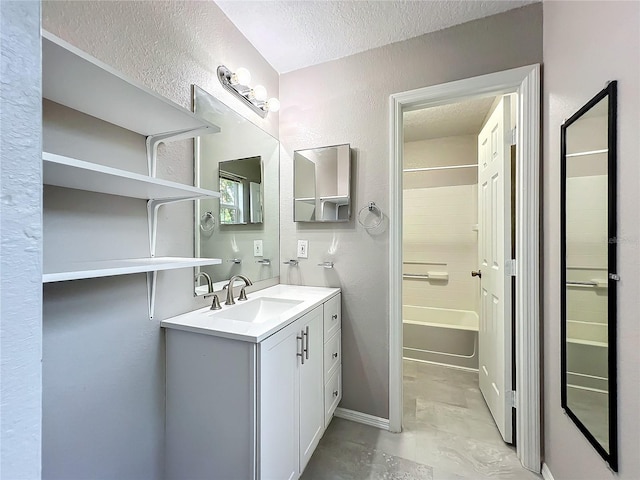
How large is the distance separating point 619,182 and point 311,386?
1473 mm

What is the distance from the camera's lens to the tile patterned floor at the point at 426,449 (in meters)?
1.45

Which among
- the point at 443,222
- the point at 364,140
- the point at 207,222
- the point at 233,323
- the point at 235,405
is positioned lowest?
the point at 235,405

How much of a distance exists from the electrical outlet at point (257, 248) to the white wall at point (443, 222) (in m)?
1.91

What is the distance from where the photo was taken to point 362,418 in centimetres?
183

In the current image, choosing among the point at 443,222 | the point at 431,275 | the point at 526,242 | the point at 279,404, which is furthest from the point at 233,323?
the point at 443,222

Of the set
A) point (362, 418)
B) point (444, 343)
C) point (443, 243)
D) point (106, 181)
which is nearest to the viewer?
point (106, 181)

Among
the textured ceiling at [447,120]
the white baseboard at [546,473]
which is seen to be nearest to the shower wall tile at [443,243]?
the textured ceiling at [447,120]

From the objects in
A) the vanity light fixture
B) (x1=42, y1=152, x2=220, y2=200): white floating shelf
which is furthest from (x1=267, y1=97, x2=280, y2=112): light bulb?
(x1=42, y1=152, x2=220, y2=200): white floating shelf

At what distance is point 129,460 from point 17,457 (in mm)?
1014

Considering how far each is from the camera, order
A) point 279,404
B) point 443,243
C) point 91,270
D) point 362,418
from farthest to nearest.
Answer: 1. point 443,243
2. point 362,418
3. point 279,404
4. point 91,270

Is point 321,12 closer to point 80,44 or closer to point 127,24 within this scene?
point 127,24

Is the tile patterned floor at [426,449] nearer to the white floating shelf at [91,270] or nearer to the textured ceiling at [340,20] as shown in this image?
the white floating shelf at [91,270]

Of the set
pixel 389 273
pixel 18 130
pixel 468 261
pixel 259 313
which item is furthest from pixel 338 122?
pixel 468 261

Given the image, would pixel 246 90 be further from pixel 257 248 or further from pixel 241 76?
pixel 257 248
